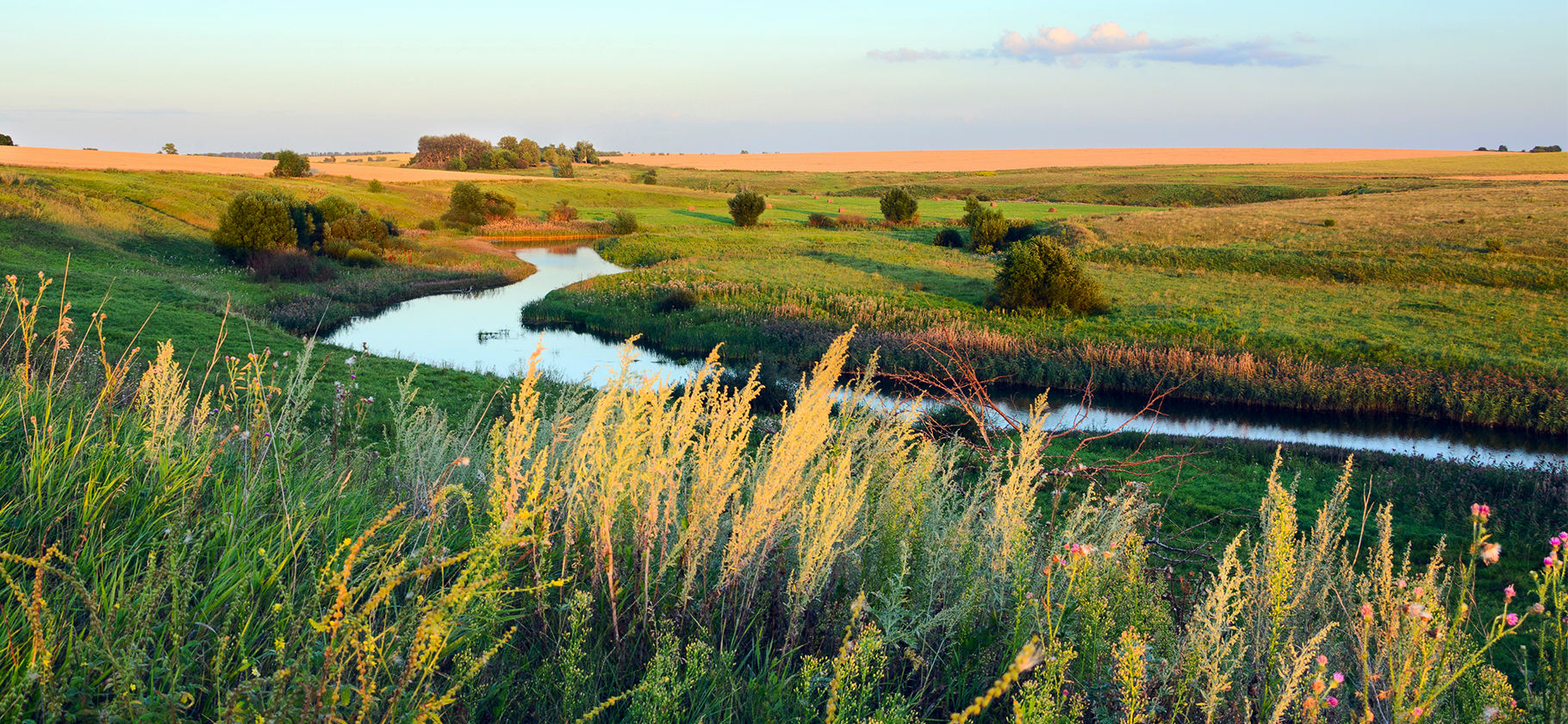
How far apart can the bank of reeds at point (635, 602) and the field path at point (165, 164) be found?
7814 cm

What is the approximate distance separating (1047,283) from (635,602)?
26.4m

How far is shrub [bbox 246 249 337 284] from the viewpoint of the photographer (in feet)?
105

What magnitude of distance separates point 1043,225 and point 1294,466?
3962 centimetres

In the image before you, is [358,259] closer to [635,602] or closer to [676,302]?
[676,302]

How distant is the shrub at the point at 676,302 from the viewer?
2983 cm

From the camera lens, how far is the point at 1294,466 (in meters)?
13.3

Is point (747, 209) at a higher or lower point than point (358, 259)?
higher

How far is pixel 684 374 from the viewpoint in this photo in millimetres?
21516

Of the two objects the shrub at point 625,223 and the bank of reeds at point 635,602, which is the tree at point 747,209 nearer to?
the shrub at point 625,223

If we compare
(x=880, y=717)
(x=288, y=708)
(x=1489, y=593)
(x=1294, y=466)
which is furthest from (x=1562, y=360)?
(x=288, y=708)

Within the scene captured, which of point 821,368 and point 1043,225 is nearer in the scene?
point 821,368

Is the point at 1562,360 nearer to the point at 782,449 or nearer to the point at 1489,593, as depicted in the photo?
the point at 1489,593

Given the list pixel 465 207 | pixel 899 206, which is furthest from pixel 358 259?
pixel 899 206

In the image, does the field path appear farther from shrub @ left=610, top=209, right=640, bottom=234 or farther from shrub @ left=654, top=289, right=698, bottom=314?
shrub @ left=654, top=289, right=698, bottom=314
